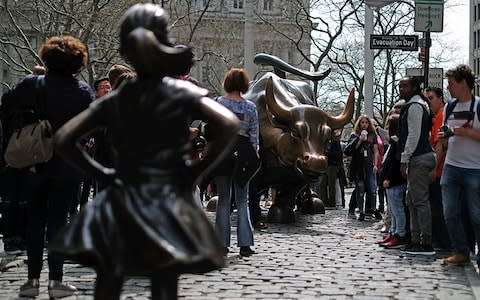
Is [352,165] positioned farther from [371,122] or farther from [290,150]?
[290,150]

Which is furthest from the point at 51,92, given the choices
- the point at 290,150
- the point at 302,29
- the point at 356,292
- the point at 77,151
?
the point at 302,29

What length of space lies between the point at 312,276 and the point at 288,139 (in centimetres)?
422

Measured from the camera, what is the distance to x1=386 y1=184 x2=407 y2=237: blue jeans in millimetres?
10031

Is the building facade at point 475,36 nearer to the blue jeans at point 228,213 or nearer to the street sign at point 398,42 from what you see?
the street sign at point 398,42

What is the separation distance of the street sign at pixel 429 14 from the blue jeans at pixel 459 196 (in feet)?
18.9

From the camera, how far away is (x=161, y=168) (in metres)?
3.93

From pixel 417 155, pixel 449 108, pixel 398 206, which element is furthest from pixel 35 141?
pixel 398 206

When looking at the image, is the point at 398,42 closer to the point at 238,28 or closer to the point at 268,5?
the point at 268,5

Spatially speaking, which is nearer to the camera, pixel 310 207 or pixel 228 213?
pixel 228 213

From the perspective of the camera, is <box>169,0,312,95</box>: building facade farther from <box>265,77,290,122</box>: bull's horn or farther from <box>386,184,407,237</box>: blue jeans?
<box>386,184,407,237</box>: blue jeans

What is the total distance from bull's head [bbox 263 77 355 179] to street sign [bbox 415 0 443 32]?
7.33 ft

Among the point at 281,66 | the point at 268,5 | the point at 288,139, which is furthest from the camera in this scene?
the point at 268,5

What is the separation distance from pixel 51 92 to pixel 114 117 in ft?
8.49

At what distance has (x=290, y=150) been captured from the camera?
11.8 m
